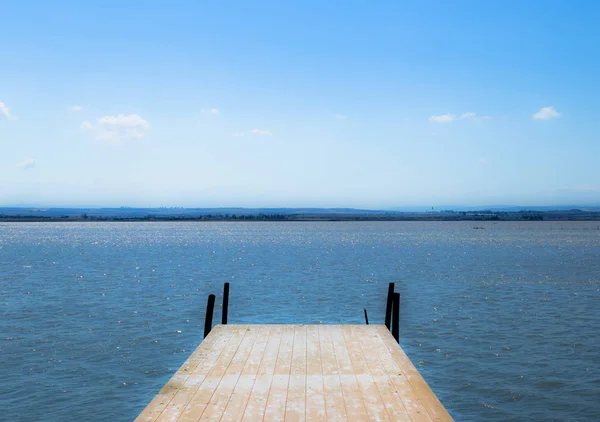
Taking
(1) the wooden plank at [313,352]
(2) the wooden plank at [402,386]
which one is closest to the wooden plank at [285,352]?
(1) the wooden plank at [313,352]

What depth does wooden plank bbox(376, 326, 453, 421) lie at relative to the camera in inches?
376

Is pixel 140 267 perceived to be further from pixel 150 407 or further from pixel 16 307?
pixel 150 407

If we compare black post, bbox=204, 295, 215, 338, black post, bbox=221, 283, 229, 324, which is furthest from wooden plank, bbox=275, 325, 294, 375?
black post, bbox=221, 283, 229, 324

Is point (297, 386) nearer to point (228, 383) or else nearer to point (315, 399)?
point (315, 399)

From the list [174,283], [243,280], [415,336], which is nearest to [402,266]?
[243,280]

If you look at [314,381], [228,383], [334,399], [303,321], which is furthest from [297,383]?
[303,321]

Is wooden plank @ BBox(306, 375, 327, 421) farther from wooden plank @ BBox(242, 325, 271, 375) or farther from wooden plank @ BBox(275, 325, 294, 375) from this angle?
wooden plank @ BBox(242, 325, 271, 375)

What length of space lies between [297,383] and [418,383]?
7.69 ft

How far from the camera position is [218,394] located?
10422mm

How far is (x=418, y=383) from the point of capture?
11086mm

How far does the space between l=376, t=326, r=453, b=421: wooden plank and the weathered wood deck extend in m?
0.02

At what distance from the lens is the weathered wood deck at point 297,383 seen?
9.50 m

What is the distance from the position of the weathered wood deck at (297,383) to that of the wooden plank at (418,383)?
2 cm

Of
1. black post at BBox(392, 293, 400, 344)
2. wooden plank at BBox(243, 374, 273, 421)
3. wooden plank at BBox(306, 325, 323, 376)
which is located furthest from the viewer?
black post at BBox(392, 293, 400, 344)
